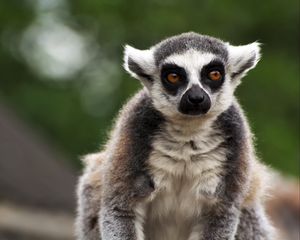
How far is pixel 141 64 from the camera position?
880 centimetres

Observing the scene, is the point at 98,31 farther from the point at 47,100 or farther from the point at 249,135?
the point at 249,135

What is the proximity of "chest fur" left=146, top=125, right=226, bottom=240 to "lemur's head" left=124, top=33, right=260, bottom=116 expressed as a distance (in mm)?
273

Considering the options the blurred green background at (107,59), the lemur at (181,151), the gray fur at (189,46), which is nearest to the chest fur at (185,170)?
the lemur at (181,151)

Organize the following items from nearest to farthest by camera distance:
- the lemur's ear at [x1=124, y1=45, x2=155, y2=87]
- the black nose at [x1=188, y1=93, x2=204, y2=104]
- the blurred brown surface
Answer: the black nose at [x1=188, y1=93, x2=204, y2=104] → the lemur's ear at [x1=124, y1=45, x2=155, y2=87] → the blurred brown surface

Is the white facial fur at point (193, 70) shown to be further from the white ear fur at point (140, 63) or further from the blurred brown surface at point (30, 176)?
the blurred brown surface at point (30, 176)

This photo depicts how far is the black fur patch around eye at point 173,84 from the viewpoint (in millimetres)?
8445

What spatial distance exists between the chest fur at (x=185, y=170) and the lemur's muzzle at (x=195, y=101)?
1.18 feet

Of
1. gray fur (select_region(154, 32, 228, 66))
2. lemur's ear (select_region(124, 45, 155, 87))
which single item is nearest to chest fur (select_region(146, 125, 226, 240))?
lemur's ear (select_region(124, 45, 155, 87))

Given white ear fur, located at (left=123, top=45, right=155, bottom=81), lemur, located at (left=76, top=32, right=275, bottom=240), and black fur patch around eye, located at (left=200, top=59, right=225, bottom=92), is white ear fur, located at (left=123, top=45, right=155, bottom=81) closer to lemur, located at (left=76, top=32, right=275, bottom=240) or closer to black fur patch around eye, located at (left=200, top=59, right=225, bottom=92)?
lemur, located at (left=76, top=32, right=275, bottom=240)

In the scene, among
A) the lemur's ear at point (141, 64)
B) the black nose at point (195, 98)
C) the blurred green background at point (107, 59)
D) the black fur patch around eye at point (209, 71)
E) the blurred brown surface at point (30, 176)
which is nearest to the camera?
the black nose at point (195, 98)

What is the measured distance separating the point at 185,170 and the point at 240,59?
1156mm

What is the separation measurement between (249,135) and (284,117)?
51.9 ft

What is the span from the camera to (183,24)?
24.0 meters

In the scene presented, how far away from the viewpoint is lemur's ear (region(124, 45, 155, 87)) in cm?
877
